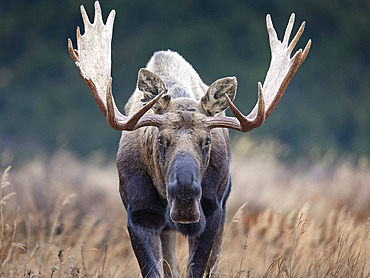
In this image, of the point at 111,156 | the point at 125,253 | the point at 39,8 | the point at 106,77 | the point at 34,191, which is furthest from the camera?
the point at 39,8

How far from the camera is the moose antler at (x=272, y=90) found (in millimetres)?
4098

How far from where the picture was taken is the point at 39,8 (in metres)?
20.5

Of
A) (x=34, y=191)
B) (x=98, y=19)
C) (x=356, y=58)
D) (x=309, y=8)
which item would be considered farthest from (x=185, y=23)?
(x=98, y=19)

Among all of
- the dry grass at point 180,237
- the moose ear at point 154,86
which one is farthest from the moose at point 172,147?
the dry grass at point 180,237

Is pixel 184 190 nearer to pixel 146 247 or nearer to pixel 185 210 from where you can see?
pixel 185 210

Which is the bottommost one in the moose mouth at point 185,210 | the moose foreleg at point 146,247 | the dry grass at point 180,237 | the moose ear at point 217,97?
the dry grass at point 180,237

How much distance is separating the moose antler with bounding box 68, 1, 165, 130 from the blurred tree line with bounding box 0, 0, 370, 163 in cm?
1477

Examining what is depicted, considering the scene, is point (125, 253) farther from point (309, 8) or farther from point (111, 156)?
point (309, 8)

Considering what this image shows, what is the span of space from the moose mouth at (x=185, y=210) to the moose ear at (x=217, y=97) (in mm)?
728

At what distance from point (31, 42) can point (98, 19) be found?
1664cm

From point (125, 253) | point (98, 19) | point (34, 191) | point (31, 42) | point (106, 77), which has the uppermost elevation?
point (31, 42)

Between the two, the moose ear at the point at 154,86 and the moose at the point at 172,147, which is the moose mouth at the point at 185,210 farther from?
the moose ear at the point at 154,86

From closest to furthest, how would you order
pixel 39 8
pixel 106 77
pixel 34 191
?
pixel 106 77 < pixel 34 191 < pixel 39 8

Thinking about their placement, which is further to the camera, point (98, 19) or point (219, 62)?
point (219, 62)
